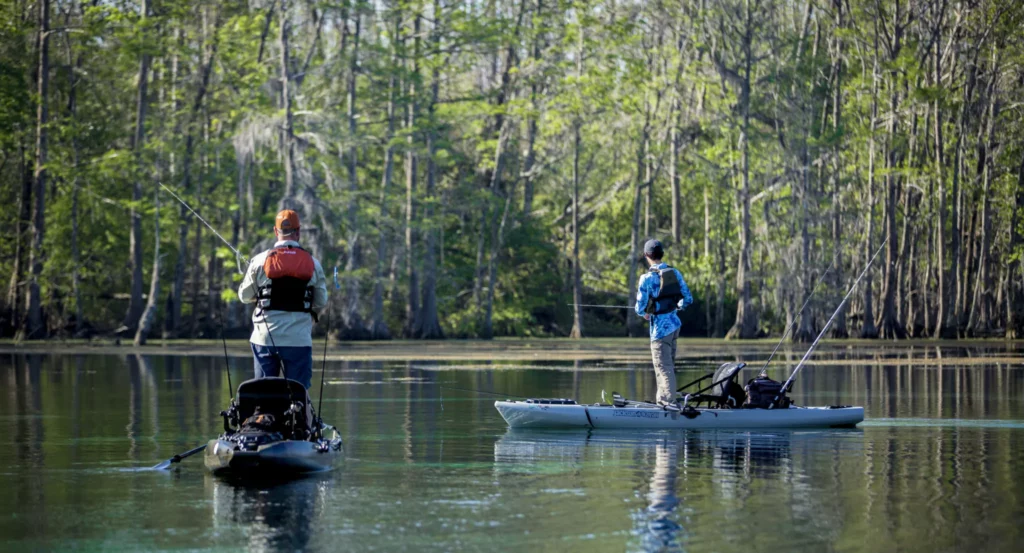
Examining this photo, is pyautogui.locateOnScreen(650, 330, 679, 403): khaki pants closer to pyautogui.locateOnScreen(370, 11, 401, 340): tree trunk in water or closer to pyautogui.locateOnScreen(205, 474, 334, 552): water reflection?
pyautogui.locateOnScreen(205, 474, 334, 552): water reflection

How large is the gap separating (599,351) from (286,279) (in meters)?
30.6

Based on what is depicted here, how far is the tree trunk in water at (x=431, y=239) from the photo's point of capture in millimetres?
54344

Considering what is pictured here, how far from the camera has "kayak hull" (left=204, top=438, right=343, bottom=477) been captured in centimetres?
1178

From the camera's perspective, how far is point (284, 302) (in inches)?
495

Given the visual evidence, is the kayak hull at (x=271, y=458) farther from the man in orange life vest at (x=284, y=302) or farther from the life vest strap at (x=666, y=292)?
the life vest strap at (x=666, y=292)

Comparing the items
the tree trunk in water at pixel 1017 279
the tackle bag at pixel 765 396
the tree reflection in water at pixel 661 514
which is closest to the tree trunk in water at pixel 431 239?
the tree trunk in water at pixel 1017 279

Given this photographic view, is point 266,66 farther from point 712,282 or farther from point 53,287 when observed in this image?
point 712,282

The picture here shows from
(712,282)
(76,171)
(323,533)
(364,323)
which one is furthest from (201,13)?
(323,533)

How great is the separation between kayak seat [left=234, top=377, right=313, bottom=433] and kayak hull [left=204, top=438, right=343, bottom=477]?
27cm

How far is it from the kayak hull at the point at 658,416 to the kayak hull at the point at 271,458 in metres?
4.43

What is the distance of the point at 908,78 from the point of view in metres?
49.7

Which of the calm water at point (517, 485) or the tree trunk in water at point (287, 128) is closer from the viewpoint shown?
the calm water at point (517, 485)

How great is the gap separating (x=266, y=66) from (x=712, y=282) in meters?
19.3

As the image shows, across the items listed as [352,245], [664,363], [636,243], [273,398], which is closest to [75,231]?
[352,245]
